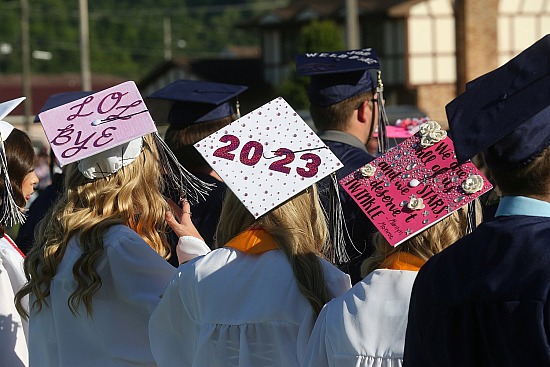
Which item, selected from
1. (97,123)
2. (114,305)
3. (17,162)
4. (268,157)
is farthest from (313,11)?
(268,157)

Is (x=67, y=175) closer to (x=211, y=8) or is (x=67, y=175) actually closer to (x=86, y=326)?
(x=86, y=326)

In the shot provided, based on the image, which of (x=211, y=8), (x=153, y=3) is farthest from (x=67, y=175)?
(x=153, y=3)

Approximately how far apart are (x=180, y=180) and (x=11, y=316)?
89 centimetres

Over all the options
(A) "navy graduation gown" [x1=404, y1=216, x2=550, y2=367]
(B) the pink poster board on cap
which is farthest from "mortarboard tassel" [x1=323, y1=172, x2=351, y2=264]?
(A) "navy graduation gown" [x1=404, y1=216, x2=550, y2=367]

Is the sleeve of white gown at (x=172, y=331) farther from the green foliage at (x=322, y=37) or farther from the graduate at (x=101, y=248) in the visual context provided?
the green foliage at (x=322, y=37)

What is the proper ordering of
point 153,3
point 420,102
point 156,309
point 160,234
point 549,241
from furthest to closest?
point 153,3, point 420,102, point 160,234, point 156,309, point 549,241

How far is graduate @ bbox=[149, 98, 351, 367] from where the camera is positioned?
3.39 meters

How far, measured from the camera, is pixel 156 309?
3.60m

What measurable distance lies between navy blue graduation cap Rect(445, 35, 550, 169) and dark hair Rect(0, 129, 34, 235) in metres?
2.51

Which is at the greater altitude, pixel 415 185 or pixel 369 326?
pixel 415 185

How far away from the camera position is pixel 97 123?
12.9ft

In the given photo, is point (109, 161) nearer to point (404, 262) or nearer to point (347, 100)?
point (404, 262)

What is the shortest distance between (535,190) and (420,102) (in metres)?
33.2

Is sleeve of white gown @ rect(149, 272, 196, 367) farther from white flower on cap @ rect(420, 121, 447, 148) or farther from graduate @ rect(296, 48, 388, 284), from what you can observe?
graduate @ rect(296, 48, 388, 284)
